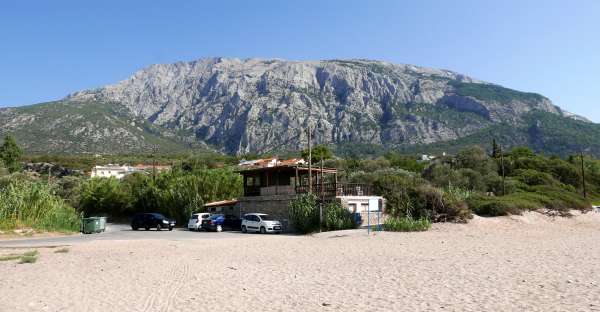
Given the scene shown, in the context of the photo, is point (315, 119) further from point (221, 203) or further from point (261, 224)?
point (261, 224)

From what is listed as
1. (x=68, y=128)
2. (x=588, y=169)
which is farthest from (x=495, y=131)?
(x=68, y=128)

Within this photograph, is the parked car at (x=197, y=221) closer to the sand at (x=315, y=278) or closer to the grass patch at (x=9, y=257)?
the sand at (x=315, y=278)

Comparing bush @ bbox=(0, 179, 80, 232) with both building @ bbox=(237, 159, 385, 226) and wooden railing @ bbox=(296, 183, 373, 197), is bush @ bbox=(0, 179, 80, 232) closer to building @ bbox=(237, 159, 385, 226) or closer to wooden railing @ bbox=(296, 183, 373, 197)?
building @ bbox=(237, 159, 385, 226)

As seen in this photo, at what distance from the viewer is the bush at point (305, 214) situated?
1176 inches

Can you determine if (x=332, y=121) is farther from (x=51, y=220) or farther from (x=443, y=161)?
(x=51, y=220)

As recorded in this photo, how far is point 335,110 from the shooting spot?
167 metres

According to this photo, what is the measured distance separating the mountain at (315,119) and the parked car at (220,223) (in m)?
99.0

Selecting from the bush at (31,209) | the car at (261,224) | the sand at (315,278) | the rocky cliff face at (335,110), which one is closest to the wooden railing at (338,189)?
the car at (261,224)

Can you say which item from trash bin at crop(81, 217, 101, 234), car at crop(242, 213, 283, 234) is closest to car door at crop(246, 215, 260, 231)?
car at crop(242, 213, 283, 234)

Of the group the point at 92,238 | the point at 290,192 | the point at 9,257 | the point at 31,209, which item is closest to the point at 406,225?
the point at 290,192

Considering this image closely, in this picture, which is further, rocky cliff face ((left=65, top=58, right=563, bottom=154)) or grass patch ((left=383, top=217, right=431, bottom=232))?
rocky cliff face ((left=65, top=58, right=563, bottom=154))

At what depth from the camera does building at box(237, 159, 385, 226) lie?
105ft

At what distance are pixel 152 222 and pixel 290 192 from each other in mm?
11842

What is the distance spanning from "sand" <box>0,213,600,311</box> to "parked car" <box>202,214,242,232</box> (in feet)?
46.9
